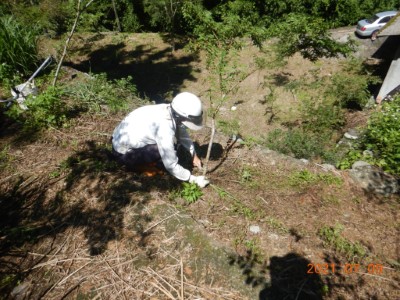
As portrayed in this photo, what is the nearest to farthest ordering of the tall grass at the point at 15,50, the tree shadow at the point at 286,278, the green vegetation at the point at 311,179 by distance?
the tree shadow at the point at 286,278, the green vegetation at the point at 311,179, the tall grass at the point at 15,50

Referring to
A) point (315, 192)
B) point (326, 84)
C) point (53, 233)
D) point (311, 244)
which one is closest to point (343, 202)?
point (315, 192)

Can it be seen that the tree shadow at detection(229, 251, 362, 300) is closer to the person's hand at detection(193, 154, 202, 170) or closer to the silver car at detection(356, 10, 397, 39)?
the person's hand at detection(193, 154, 202, 170)

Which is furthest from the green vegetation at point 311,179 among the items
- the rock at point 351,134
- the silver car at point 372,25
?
the silver car at point 372,25

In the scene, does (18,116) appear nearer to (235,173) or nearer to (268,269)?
(235,173)

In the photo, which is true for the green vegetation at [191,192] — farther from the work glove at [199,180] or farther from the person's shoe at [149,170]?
the person's shoe at [149,170]

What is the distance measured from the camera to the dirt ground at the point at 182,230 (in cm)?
274

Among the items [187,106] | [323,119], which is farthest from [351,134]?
[187,106]

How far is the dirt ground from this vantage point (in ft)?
9.00

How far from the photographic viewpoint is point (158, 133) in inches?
134

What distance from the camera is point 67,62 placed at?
1252 cm

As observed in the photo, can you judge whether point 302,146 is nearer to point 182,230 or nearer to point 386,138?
point 386,138

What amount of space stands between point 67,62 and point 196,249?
41.2ft
